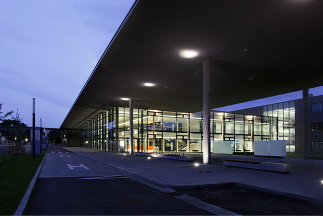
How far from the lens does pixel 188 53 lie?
1698 centimetres

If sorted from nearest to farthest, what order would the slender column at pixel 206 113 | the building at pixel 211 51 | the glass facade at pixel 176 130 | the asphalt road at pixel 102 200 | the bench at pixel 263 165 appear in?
the asphalt road at pixel 102 200
the building at pixel 211 51
the bench at pixel 263 165
the slender column at pixel 206 113
the glass facade at pixel 176 130

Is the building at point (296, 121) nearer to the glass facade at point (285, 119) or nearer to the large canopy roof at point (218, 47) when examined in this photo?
the glass facade at point (285, 119)

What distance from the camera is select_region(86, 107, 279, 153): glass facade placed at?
128ft

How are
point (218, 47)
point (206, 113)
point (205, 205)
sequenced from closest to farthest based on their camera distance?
1. point (205, 205)
2. point (218, 47)
3. point (206, 113)

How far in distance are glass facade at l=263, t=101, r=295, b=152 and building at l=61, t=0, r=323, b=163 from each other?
16.4 metres

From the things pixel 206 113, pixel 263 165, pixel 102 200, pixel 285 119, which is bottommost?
pixel 263 165

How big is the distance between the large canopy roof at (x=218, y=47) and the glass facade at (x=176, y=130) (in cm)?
1144

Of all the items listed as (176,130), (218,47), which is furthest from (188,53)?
(176,130)

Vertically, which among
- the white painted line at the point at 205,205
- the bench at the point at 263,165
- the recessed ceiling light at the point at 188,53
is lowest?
the bench at the point at 263,165

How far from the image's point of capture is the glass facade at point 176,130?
3897 centimetres

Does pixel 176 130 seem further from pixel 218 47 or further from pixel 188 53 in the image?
pixel 218 47

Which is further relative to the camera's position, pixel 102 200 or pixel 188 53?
pixel 188 53

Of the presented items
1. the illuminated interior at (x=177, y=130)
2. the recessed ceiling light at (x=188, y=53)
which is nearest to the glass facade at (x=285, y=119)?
the illuminated interior at (x=177, y=130)

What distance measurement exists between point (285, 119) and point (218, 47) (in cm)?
3461
